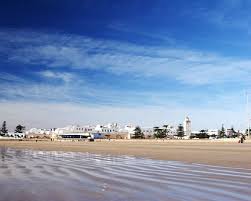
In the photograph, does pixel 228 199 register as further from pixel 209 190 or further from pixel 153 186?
pixel 153 186

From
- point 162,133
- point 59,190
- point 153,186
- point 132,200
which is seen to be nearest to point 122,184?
point 153,186

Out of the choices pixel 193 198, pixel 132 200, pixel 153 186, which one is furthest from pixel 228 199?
pixel 153 186

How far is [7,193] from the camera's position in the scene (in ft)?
27.3

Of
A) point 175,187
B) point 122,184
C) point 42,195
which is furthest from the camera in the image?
point 122,184

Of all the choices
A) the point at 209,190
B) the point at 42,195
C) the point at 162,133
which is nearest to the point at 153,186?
the point at 209,190

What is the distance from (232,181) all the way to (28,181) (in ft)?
18.0

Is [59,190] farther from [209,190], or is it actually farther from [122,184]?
[209,190]

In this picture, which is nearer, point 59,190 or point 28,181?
point 59,190

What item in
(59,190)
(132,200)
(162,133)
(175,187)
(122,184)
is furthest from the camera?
(162,133)

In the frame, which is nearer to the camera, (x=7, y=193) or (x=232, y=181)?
(x=7, y=193)

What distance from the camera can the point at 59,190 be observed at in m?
8.82

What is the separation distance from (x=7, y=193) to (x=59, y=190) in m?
1.14

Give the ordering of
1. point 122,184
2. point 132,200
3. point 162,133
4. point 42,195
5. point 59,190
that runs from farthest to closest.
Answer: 1. point 162,133
2. point 122,184
3. point 59,190
4. point 42,195
5. point 132,200

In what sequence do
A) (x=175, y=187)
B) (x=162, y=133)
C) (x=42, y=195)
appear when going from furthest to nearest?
1. (x=162, y=133)
2. (x=175, y=187)
3. (x=42, y=195)
